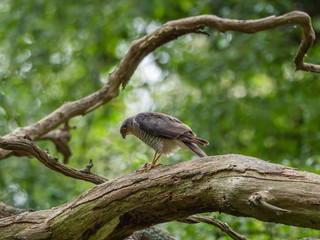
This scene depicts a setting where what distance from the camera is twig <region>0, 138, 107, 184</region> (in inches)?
149

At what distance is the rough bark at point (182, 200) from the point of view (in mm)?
2539

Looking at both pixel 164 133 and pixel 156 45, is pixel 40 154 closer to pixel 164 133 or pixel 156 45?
pixel 164 133

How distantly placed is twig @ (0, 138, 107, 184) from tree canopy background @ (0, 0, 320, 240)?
4.16 m

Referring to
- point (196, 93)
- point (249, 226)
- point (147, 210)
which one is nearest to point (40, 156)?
point (147, 210)

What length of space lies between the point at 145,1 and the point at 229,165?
804cm

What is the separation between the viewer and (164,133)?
162 inches

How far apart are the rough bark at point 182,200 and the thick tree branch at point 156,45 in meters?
1.87

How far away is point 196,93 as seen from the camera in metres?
11.8

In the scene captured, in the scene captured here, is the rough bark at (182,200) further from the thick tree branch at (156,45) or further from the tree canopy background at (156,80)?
the tree canopy background at (156,80)

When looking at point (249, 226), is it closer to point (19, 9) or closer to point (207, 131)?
point (207, 131)

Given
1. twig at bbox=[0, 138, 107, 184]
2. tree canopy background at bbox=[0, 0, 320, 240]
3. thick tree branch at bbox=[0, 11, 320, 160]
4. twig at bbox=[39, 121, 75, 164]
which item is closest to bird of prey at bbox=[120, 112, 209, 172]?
twig at bbox=[0, 138, 107, 184]

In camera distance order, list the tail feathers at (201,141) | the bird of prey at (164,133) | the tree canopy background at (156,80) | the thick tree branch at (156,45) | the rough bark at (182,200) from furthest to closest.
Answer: the tree canopy background at (156,80), the thick tree branch at (156,45), the bird of prey at (164,133), the tail feathers at (201,141), the rough bark at (182,200)

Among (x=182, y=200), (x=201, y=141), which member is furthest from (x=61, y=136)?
(x=182, y=200)

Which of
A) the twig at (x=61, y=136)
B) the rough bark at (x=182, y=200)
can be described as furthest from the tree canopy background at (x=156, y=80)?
the rough bark at (x=182, y=200)
